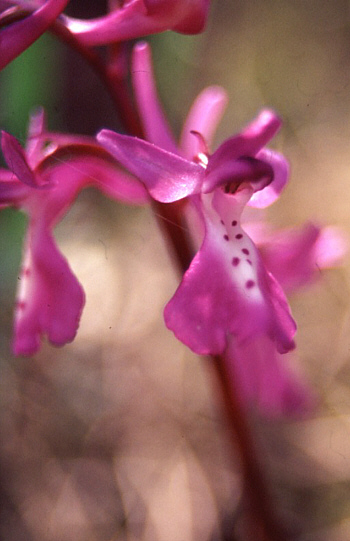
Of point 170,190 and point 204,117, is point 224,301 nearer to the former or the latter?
point 170,190

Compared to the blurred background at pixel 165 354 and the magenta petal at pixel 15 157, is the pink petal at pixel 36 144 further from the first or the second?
the blurred background at pixel 165 354

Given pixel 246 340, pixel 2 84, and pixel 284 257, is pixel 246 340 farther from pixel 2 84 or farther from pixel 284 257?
pixel 2 84

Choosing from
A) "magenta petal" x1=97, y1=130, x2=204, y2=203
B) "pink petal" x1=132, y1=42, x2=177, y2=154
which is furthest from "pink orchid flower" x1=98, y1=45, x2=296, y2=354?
"pink petal" x1=132, y1=42, x2=177, y2=154

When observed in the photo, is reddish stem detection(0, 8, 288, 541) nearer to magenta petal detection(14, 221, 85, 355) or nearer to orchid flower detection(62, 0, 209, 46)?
orchid flower detection(62, 0, 209, 46)

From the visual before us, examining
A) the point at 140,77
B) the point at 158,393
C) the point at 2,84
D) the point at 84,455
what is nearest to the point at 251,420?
the point at 158,393

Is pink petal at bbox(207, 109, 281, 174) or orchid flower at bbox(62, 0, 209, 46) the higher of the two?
orchid flower at bbox(62, 0, 209, 46)

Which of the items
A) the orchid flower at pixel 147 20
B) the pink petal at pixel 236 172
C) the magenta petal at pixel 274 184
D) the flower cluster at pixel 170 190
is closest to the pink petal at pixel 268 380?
the flower cluster at pixel 170 190

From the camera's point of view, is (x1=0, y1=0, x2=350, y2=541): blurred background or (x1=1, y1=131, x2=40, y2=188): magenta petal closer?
(x1=1, y1=131, x2=40, y2=188): magenta petal
